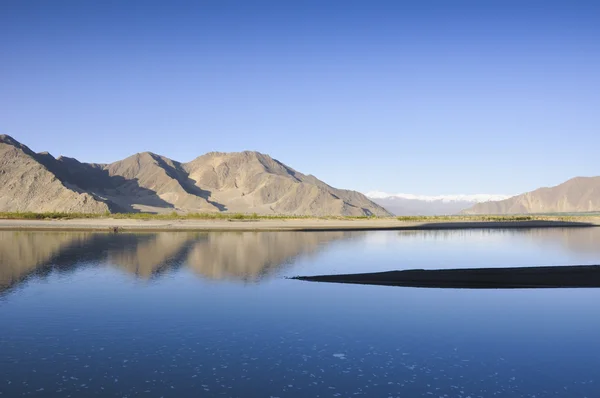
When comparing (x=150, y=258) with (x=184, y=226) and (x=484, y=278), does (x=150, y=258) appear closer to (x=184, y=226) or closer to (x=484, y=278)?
(x=484, y=278)

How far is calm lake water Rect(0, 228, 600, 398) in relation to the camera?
1270cm

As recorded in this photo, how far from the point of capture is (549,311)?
2158 centimetres

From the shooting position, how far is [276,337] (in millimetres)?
17000

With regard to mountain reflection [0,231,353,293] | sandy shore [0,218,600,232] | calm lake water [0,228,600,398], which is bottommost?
calm lake water [0,228,600,398]

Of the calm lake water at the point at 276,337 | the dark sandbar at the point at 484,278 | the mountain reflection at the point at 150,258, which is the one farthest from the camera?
the mountain reflection at the point at 150,258

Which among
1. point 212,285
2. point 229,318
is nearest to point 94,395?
point 229,318

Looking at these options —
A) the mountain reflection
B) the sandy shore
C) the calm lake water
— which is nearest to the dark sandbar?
the calm lake water

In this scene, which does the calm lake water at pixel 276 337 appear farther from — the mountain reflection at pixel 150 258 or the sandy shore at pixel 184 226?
the sandy shore at pixel 184 226

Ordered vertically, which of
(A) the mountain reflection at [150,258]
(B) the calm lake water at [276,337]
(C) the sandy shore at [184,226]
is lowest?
(B) the calm lake water at [276,337]

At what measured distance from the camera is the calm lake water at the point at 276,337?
41.7ft

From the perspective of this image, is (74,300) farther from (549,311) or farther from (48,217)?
(48,217)

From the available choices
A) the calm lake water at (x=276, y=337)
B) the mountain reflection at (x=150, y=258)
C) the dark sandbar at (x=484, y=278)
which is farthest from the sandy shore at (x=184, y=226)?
the dark sandbar at (x=484, y=278)

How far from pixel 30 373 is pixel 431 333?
39.8ft

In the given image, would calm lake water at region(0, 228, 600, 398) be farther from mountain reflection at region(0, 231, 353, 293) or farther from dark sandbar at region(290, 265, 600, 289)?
dark sandbar at region(290, 265, 600, 289)
